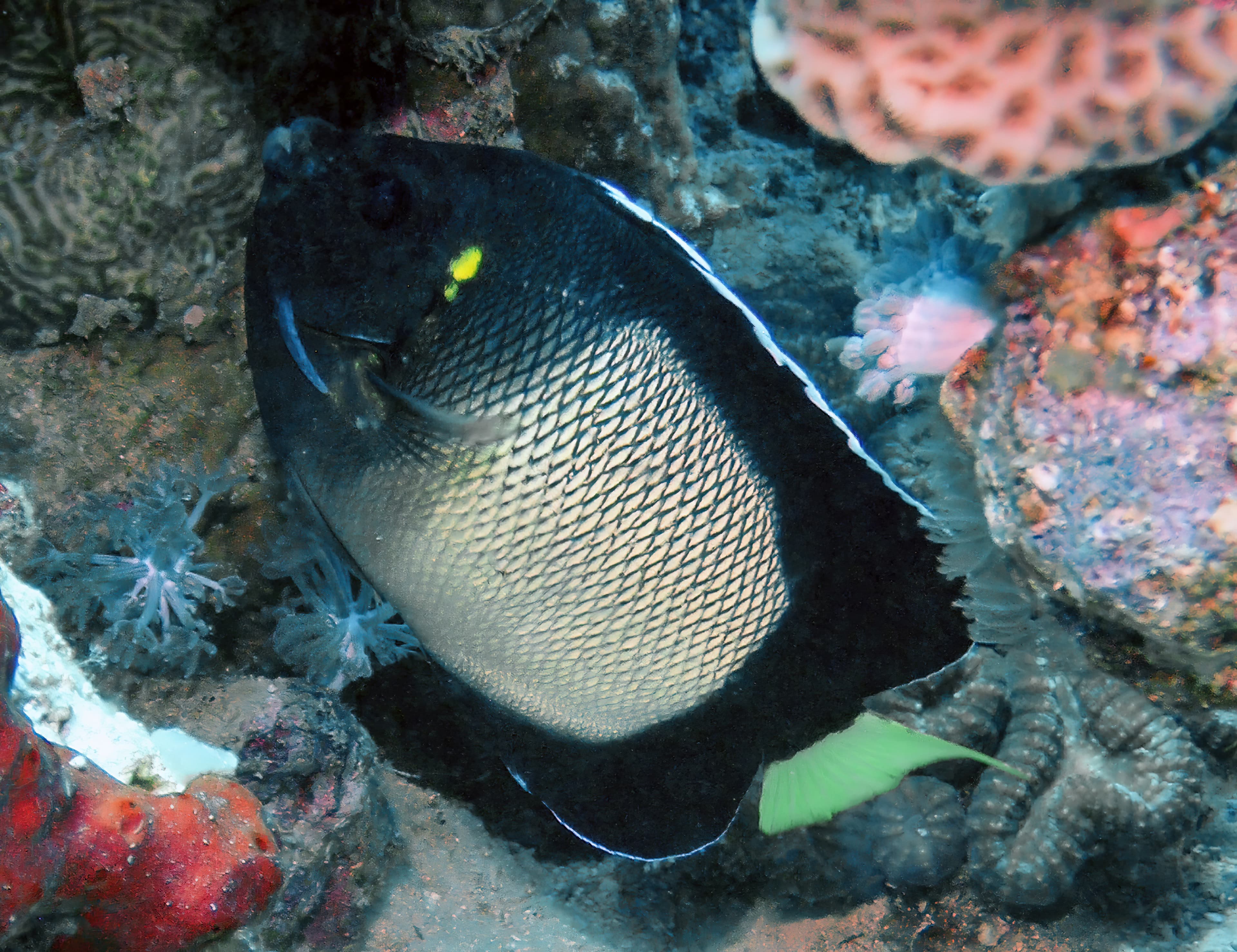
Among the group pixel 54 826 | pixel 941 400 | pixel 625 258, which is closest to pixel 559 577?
pixel 625 258

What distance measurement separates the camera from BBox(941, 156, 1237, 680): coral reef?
1217mm

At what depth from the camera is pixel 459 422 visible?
142 cm

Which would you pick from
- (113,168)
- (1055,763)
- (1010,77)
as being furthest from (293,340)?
(1055,763)

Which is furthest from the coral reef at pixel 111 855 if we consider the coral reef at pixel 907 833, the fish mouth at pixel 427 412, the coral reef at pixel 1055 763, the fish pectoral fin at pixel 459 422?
the coral reef at pixel 1055 763

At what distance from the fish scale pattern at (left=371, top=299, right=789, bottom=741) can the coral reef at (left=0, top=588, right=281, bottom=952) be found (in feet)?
2.36

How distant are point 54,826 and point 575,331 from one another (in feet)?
4.51

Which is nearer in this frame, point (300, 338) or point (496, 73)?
point (300, 338)

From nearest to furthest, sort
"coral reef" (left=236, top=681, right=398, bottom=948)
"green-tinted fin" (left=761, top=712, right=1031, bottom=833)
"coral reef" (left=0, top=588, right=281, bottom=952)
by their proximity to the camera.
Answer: "coral reef" (left=0, top=588, right=281, bottom=952) → "green-tinted fin" (left=761, top=712, right=1031, bottom=833) → "coral reef" (left=236, top=681, right=398, bottom=948)

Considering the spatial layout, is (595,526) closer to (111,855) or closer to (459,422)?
(459,422)

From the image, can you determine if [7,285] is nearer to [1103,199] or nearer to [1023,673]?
[1103,199]

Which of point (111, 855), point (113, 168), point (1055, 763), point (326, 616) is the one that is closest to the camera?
point (111, 855)

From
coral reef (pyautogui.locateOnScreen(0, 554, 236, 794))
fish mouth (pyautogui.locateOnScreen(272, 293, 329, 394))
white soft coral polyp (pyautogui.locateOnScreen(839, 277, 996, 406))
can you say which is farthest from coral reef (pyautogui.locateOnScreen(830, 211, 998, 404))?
coral reef (pyautogui.locateOnScreen(0, 554, 236, 794))

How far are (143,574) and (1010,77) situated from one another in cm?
222

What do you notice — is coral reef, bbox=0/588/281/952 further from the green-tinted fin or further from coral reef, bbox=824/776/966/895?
coral reef, bbox=824/776/966/895
